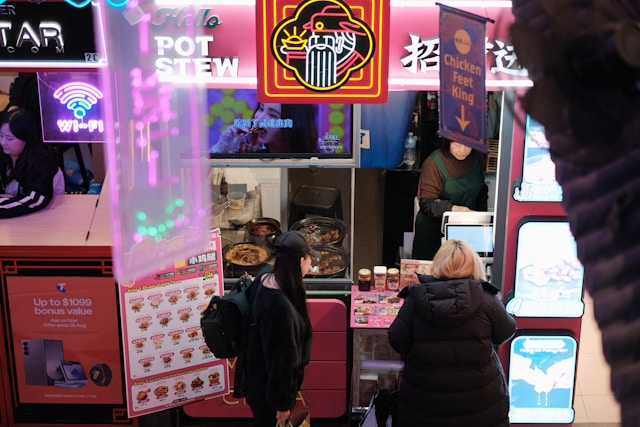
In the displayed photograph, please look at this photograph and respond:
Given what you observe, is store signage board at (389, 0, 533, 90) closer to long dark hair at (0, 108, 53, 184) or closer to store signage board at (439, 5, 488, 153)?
store signage board at (439, 5, 488, 153)

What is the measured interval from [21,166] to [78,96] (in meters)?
0.90

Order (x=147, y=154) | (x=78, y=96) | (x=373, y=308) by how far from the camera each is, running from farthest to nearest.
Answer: (x=78, y=96), (x=373, y=308), (x=147, y=154)

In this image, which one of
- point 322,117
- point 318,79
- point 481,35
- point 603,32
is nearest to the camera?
point 603,32

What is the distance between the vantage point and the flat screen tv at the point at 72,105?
6336mm

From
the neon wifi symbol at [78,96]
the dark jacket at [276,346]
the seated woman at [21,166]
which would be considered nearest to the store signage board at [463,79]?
the dark jacket at [276,346]

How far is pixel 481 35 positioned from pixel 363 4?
147 centimetres

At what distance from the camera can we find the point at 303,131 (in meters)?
5.86

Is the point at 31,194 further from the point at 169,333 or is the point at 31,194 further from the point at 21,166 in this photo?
the point at 169,333

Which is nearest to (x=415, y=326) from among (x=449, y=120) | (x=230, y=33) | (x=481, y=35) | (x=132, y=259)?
(x=449, y=120)

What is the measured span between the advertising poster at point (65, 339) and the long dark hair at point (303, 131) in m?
1.79

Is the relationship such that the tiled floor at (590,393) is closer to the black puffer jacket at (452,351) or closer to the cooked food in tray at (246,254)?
the black puffer jacket at (452,351)

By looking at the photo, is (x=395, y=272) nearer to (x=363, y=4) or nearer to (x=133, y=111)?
(x=363, y=4)

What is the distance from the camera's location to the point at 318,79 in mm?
4770

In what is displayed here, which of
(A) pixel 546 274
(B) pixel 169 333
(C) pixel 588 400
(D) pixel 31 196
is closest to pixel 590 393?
(C) pixel 588 400
